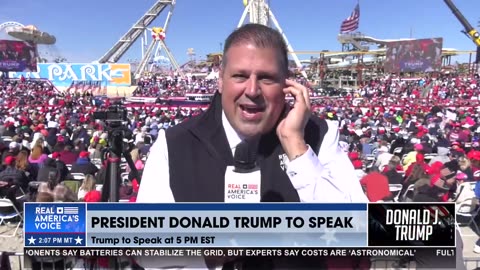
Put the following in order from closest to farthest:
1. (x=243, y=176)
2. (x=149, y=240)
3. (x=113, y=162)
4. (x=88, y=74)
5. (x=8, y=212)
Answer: (x=243, y=176)
(x=149, y=240)
(x=113, y=162)
(x=8, y=212)
(x=88, y=74)

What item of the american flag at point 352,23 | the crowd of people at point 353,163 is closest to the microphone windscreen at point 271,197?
the crowd of people at point 353,163

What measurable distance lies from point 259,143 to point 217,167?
0.23 meters

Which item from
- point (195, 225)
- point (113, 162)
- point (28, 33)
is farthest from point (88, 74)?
point (28, 33)

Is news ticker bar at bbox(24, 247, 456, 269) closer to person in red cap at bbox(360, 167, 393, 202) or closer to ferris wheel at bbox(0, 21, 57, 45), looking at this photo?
person in red cap at bbox(360, 167, 393, 202)

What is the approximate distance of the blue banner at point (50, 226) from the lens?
202cm

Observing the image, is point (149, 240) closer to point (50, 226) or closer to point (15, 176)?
point (50, 226)

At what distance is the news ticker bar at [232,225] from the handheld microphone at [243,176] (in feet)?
0.49

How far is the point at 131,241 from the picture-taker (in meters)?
2.04

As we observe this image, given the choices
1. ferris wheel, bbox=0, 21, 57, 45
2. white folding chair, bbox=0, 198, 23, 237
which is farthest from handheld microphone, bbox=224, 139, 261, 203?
ferris wheel, bbox=0, 21, 57, 45

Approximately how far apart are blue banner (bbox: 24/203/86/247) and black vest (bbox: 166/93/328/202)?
1.89 ft

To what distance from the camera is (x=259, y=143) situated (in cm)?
190

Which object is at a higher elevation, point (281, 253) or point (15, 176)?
point (281, 253)

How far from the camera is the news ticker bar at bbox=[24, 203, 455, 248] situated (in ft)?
6.23

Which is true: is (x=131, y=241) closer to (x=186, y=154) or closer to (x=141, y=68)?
(x=186, y=154)
